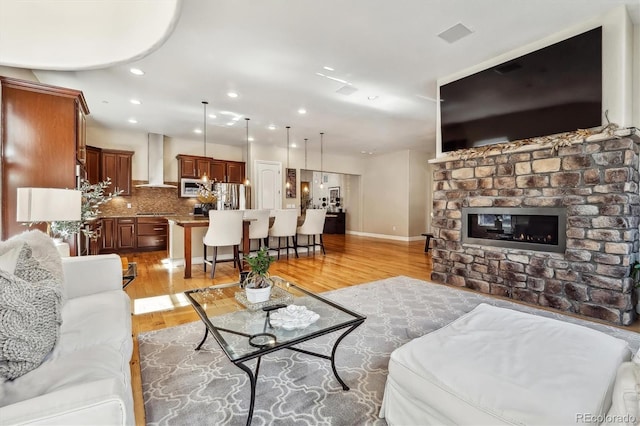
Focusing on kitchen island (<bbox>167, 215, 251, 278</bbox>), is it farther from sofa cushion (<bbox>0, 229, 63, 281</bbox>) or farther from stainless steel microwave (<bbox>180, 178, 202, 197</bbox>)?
sofa cushion (<bbox>0, 229, 63, 281</bbox>)

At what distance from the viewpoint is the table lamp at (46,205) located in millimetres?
2373

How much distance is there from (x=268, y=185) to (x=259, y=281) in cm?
638

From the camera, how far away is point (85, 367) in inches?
43.7

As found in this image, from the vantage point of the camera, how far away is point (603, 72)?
9.11ft

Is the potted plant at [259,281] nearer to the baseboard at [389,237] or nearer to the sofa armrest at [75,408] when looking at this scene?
the sofa armrest at [75,408]

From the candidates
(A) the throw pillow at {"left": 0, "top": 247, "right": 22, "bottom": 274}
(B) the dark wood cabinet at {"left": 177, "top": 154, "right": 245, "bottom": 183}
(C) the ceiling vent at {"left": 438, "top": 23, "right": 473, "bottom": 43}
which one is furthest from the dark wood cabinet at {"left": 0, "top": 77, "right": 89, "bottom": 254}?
(C) the ceiling vent at {"left": 438, "top": 23, "right": 473, "bottom": 43}

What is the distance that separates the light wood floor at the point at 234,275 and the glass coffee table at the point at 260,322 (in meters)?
0.57

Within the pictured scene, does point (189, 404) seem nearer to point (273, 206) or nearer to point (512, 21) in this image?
point (512, 21)

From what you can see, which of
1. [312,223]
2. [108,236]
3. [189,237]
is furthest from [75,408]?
[108,236]

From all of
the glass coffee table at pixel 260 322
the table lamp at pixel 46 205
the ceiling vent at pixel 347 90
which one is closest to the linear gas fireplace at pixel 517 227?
the ceiling vent at pixel 347 90

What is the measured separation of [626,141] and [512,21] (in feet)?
4.92

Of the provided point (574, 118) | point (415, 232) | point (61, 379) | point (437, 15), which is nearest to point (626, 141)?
point (574, 118)

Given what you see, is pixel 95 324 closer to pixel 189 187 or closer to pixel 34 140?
pixel 34 140

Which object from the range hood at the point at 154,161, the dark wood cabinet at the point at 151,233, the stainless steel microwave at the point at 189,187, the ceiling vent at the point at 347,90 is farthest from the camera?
the stainless steel microwave at the point at 189,187
